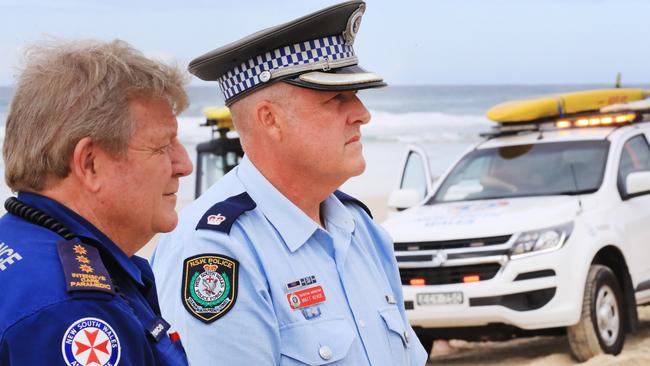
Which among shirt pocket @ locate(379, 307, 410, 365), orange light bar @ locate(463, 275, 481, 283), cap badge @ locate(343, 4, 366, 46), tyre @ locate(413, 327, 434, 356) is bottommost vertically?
tyre @ locate(413, 327, 434, 356)

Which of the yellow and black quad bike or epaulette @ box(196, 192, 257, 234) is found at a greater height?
epaulette @ box(196, 192, 257, 234)

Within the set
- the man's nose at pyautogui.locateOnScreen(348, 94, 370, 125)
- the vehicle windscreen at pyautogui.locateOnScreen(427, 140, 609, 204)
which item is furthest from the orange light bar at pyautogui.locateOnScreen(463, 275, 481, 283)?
the man's nose at pyautogui.locateOnScreen(348, 94, 370, 125)

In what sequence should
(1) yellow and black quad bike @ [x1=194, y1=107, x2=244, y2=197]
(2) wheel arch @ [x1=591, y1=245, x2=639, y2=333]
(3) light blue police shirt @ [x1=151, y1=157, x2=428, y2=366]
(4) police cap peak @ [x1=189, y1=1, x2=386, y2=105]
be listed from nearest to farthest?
(3) light blue police shirt @ [x1=151, y1=157, x2=428, y2=366], (4) police cap peak @ [x1=189, y1=1, x2=386, y2=105], (2) wheel arch @ [x1=591, y1=245, x2=639, y2=333], (1) yellow and black quad bike @ [x1=194, y1=107, x2=244, y2=197]

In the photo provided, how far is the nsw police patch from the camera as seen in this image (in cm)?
272

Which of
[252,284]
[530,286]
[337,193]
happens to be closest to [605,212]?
[530,286]

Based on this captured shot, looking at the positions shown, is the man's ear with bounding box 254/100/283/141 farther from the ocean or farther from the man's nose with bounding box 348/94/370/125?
the ocean

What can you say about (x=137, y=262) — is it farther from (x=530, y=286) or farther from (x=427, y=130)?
(x=427, y=130)

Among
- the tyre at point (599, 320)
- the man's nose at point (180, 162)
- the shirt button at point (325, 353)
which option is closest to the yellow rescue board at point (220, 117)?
the tyre at point (599, 320)

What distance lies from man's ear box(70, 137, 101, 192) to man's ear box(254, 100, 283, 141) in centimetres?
105

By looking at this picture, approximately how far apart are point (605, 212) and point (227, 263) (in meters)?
5.74

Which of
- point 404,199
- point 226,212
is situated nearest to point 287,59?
point 226,212

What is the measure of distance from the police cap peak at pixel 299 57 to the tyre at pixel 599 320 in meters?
4.77

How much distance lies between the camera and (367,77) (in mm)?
3037

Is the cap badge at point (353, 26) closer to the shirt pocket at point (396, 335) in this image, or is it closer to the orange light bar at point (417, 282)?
the shirt pocket at point (396, 335)
